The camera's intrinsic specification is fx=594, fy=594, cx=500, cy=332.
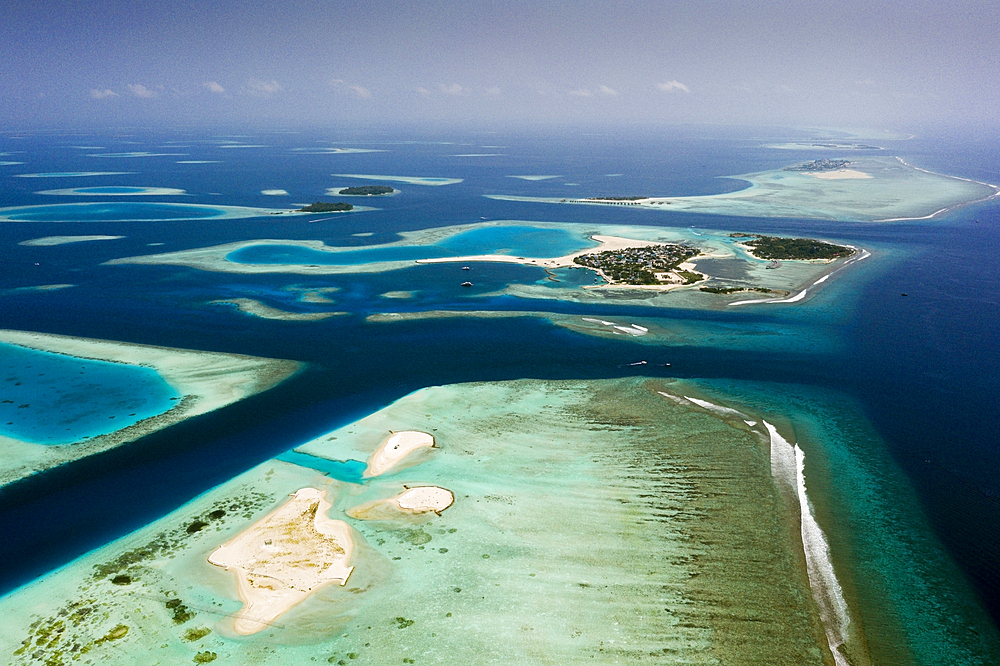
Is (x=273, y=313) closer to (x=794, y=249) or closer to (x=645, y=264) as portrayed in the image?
(x=645, y=264)

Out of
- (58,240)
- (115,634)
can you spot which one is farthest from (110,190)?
(115,634)

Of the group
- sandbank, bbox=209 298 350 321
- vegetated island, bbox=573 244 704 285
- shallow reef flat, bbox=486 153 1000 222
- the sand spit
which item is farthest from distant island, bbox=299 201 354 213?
the sand spit

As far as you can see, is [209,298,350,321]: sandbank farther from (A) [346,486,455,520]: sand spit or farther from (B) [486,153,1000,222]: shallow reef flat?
(B) [486,153,1000,222]: shallow reef flat

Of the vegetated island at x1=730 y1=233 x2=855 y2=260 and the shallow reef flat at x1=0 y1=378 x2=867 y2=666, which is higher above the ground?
the vegetated island at x1=730 y1=233 x2=855 y2=260

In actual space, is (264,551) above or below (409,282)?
below

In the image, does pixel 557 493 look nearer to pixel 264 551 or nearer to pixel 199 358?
pixel 264 551

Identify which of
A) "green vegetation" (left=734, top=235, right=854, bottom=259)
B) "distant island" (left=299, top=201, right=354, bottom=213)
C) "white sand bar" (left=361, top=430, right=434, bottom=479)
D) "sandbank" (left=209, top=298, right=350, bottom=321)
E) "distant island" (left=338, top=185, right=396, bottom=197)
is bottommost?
"white sand bar" (left=361, top=430, right=434, bottom=479)

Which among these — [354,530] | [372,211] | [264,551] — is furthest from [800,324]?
[372,211]

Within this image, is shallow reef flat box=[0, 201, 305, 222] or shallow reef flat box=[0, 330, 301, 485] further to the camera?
shallow reef flat box=[0, 201, 305, 222]
